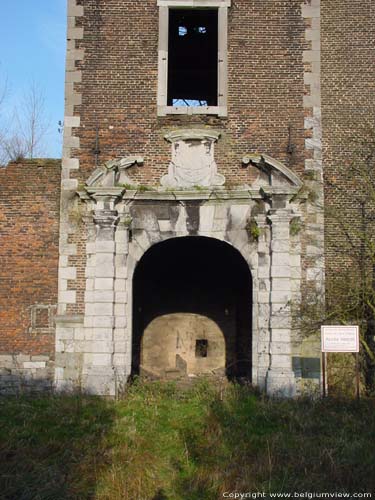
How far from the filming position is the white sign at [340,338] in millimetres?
10852

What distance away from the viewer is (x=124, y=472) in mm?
7738

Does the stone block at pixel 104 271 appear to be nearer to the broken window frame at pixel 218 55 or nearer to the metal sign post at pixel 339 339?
the broken window frame at pixel 218 55

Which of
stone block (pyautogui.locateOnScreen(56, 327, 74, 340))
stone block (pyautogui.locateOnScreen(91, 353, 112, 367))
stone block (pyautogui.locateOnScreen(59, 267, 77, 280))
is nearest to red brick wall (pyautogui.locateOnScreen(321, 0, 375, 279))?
stone block (pyautogui.locateOnScreen(91, 353, 112, 367))

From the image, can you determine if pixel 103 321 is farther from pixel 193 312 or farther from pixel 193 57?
pixel 193 57

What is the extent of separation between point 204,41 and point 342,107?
5.13 m

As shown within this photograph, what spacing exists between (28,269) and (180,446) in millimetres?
5025

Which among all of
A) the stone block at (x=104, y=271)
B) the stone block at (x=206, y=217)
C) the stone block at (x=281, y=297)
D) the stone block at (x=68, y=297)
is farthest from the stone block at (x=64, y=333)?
the stone block at (x=281, y=297)

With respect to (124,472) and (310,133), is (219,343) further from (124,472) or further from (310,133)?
(124,472)

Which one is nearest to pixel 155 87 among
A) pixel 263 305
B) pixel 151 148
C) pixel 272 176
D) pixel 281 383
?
pixel 151 148

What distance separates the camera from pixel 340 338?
1091 cm

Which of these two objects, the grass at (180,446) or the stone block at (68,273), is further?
the stone block at (68,273)

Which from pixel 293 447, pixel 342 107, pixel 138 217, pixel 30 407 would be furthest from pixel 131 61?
pixel 293 447

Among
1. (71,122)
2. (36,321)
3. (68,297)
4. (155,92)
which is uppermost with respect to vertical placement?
(155,92)

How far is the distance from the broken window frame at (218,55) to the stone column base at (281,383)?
488cm
